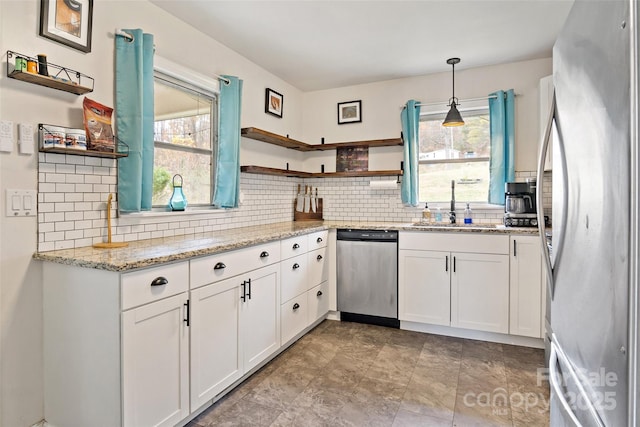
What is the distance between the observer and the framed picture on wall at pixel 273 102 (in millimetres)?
3652

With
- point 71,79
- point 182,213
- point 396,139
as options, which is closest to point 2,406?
point 182,213

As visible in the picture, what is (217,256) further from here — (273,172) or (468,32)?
(468,32)

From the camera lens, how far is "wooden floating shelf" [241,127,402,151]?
327 centimetres

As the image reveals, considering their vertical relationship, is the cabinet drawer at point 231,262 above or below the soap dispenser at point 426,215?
below

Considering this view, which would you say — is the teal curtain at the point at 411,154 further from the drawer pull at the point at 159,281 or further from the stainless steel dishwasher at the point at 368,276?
the drawer pull at the point at 159,281

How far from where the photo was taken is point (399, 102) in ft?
12.9

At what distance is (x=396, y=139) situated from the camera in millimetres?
3768

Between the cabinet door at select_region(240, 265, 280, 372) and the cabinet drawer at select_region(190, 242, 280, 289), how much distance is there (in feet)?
0.22

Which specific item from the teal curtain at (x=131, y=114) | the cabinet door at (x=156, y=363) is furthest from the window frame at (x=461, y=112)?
the cabinet door at (x=156, y=363)

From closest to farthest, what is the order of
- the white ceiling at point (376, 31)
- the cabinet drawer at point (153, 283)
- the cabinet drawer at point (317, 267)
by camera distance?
the cabinet drawer at point (153, 283)
the white ceiling at point (376, 31)
the cabinet drawer at point (317, 267)

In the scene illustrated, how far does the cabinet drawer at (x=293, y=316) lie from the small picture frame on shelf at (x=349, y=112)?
208 centimetres

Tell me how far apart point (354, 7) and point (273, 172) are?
5.21ft

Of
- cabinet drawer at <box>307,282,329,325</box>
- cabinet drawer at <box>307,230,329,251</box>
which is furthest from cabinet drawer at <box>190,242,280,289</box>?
cabinet drawer at <box>307,282,329,325</box>

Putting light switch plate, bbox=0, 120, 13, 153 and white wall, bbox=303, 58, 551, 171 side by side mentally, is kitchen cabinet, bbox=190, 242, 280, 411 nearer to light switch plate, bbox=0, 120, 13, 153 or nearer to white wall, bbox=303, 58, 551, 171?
light switch plate, bbox=0, 120, 13, 153
